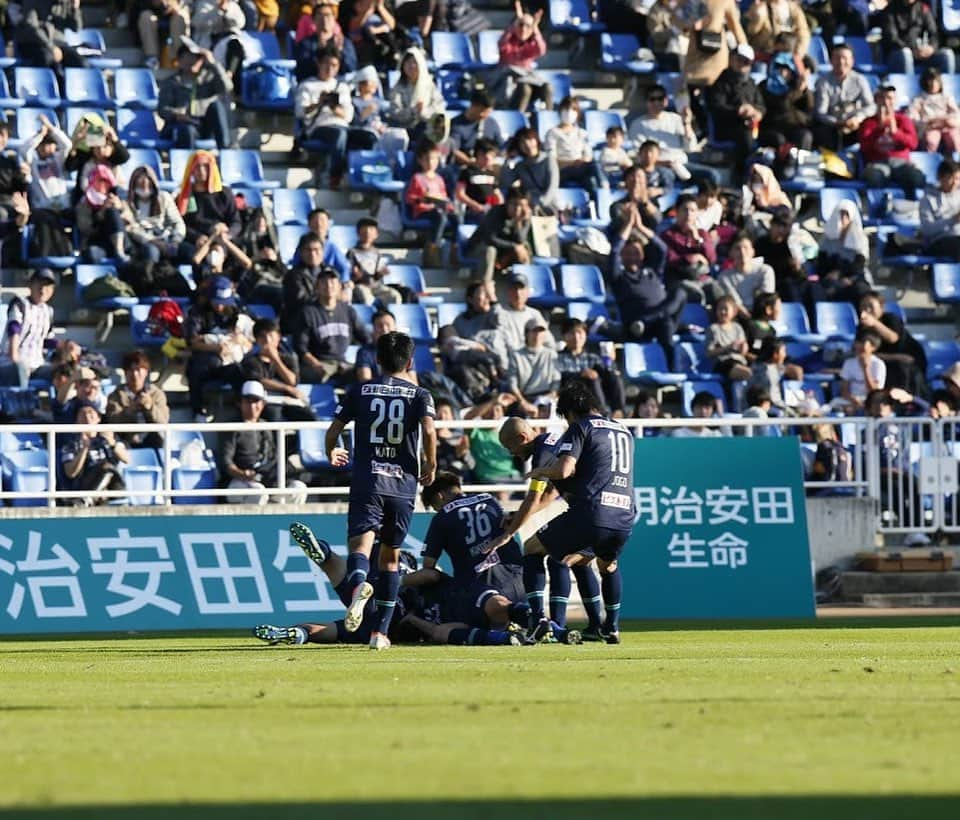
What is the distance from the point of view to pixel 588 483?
15266 mm

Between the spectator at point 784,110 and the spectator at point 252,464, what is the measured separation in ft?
33.8

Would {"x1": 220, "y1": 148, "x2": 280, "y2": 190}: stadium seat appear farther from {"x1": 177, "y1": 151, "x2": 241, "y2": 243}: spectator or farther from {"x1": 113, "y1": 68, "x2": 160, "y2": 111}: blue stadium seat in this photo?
{"x1": 113, "y1": 68, "x2": 160, "y2": 111}: blue stadium seat

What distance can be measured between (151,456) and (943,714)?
12121 mm

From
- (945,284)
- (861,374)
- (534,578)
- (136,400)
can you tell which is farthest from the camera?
(945,284)

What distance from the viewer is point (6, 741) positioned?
8.57 metres

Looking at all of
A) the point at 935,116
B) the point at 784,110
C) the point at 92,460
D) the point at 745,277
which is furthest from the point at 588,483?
the point at 935,116

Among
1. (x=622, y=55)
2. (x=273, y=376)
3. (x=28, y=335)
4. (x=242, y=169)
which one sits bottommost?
(x=273, y=376)

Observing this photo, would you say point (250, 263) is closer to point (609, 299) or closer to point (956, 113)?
point (609, 299)

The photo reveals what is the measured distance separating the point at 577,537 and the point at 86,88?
11.9 m

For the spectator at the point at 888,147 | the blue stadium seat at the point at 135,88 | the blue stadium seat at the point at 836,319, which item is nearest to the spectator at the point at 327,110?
the blue stadium seat at the point at 135,88

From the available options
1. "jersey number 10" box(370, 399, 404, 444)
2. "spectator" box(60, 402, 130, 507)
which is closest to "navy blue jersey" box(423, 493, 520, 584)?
"jersey number 10" box(370, 399, 404, 444)

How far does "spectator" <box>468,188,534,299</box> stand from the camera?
24.5 meters

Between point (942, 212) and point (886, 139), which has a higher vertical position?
point (886, 139)

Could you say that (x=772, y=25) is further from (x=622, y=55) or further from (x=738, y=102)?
(x=622, y=55)
